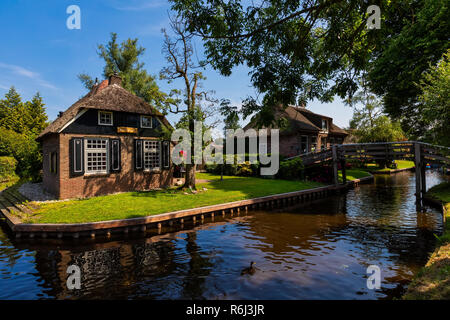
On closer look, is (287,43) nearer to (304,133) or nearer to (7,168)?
(304,133)

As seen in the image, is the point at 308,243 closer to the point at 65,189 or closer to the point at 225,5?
the point at 225,5

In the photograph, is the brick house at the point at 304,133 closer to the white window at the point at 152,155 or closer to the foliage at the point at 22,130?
the white window at the point at 152,155

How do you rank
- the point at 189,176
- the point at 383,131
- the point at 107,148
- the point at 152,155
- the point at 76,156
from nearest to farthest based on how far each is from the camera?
the point at 76,156
the point at 107,148
the point at 189,176
the point at 152,155
the point at 383,131

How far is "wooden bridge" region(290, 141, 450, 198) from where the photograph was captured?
1605 centimetres

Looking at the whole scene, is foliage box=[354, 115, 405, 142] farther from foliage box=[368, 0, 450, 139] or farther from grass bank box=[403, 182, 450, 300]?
grass bank box=[403, 182, 450, 300]

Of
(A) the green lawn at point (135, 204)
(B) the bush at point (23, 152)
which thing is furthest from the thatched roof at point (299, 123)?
(B) the bush at point (23, 152)

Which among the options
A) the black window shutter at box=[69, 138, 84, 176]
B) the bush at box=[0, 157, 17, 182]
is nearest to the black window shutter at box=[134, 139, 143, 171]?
the black window shutter at box=[69, 138, 84, 176]

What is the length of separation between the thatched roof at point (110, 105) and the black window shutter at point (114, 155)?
2.17 metres

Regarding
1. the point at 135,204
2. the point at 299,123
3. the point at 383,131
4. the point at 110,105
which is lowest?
the point at 135,204

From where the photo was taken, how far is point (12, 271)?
284 inches

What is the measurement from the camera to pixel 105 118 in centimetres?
1575

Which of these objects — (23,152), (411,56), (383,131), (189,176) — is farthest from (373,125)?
(23,152)

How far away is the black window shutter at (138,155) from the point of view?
662 inches

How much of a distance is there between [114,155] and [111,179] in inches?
62.0
